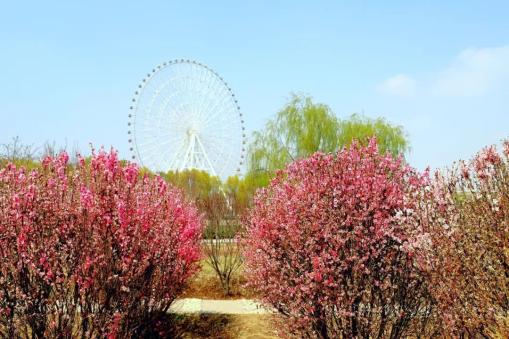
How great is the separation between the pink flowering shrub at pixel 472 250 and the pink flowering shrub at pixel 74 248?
3.01 m

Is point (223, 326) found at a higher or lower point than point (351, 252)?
lower

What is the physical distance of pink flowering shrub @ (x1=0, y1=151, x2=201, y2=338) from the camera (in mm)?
6324

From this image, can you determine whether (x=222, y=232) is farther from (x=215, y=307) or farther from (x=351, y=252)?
(x=351, y=252)

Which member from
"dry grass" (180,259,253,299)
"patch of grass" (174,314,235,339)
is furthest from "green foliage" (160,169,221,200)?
"patch of grass" (174,314,235,339)

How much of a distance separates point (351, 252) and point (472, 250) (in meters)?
1.21

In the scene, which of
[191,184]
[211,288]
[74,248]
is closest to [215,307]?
[211,288]

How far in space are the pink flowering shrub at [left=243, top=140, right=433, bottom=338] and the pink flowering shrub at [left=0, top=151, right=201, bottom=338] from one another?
5.25 ft

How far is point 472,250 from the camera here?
6.48 metres

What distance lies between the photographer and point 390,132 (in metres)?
36.7

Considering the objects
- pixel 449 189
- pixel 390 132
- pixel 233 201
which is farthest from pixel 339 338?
pixel 390 132

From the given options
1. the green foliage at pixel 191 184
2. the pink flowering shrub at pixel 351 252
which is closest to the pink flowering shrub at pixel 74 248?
the pink flowering shrub at pixel 351 252

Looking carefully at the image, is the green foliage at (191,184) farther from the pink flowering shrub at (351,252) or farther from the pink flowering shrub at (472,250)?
the pink flowering shrub at (472,250)

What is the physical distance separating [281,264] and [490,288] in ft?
7.44

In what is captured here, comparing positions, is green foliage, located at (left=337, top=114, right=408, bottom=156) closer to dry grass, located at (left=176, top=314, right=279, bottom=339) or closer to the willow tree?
the willow tree
